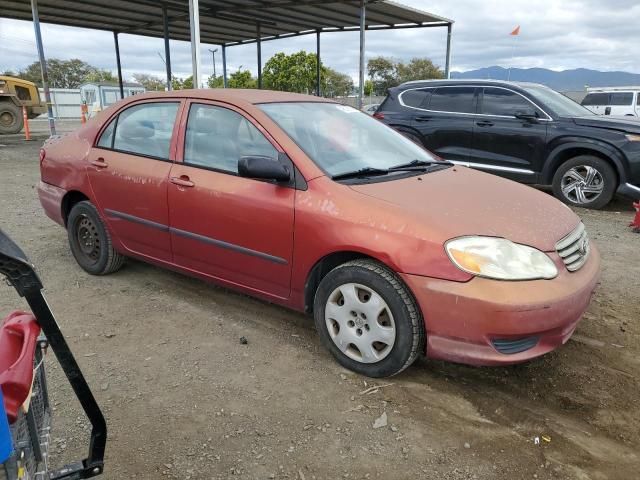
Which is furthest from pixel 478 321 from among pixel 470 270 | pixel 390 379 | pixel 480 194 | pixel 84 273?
pixel 84 273

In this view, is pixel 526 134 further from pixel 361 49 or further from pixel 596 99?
pixel 596 99

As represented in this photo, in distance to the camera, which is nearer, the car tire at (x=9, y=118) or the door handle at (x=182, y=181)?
the door handle at (x=182, y=181)

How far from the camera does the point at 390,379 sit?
287 cm

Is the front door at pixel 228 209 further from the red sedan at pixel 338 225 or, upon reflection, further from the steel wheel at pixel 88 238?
the steel wheel at pixel 88 238

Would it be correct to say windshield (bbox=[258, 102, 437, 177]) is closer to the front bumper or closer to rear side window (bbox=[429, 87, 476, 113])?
the front bumper

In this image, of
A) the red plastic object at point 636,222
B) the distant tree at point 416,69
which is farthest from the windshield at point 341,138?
the distant tree at point 416,69

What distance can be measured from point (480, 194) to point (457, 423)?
4.52ft

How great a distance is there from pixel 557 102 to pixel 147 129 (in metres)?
6.32

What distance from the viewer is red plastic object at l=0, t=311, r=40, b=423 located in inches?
54.1

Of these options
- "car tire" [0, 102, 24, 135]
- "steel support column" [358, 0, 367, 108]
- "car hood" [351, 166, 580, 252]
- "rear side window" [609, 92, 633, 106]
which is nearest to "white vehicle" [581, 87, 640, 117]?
"rear side window" [609, 92, 633, 106]

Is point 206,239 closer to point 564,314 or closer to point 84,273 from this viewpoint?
point 84,273

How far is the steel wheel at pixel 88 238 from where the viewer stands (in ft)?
14.1

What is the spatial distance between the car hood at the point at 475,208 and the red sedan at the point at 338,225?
1 cm

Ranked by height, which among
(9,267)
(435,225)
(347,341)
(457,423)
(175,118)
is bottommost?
(457,423)
